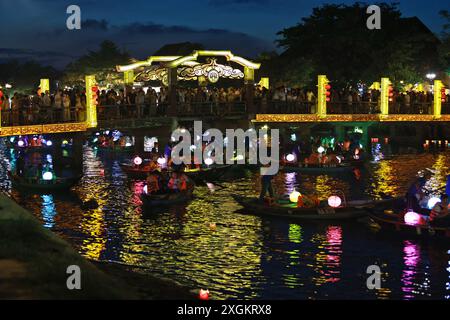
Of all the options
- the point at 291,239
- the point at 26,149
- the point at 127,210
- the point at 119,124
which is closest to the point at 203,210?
the point at 127,210

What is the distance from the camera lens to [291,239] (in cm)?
2278

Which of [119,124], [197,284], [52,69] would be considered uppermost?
[52,69]

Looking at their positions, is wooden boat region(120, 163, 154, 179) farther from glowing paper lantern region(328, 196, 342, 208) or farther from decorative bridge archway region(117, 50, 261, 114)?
glowing paper lantern region(328, 196, 342, 208)

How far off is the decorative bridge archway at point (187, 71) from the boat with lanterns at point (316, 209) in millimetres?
13850

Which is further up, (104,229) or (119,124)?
(119,124)

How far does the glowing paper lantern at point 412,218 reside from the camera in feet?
71.9

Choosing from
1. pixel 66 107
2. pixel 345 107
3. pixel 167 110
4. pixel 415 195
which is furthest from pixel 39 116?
pixel 345 107

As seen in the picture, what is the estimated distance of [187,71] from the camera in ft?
128

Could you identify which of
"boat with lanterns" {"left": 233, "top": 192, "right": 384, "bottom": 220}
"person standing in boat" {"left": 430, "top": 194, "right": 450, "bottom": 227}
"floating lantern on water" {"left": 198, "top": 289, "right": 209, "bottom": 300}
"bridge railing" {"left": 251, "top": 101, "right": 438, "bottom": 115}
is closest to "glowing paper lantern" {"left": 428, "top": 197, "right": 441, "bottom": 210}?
"person standing in boat" {"left": 430, "top": 194, "right": 450, "bottom": 227}

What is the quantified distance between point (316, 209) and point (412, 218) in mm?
3970

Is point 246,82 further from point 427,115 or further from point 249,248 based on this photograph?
point 249,248

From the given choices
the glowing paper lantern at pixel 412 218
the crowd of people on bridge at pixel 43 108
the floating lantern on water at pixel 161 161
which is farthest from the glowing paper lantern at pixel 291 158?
the glowing paper lantern at pixel 412 218
